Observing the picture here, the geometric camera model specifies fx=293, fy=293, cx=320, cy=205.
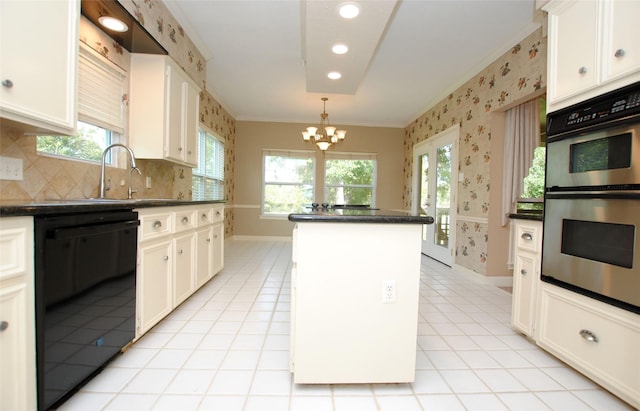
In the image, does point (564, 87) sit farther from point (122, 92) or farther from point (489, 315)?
point (122, 92)

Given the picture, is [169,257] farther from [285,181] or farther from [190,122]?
[285,181]

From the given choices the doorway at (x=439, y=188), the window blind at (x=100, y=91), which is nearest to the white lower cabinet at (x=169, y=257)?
the window blind at (x=100, y=91)

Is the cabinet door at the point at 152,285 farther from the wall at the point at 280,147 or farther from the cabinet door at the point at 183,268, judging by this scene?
the wall at the point at 280,147

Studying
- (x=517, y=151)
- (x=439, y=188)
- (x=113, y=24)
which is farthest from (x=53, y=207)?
(x=439, y=188)

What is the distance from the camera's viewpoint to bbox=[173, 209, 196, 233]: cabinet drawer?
2.26 meters

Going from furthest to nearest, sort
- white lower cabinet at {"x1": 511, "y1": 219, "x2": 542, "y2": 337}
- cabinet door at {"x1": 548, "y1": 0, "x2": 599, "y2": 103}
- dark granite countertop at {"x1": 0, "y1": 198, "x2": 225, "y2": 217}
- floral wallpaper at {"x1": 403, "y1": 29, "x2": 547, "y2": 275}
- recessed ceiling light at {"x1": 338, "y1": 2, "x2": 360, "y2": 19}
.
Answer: floral wallpaper at {"x1": 403, "y1": 29, "x2": 547, "y2": 275} → recessed ceiling light at {"x1": 338, "y1": 2, "x2": 360, "y2": 19} → white lower cabinet at {"x1": 511, "y1": 219, "x2": 542, "y2": 337} → cabinet door at {"x1": 548, "y1": 0, "x2": 599, "y2": 103} → dark granite countertop at {"x1": 0, "y1": 198, "x2": 225, "y2": 217}

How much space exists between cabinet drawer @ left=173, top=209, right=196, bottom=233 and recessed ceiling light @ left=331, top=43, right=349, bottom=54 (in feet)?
6.61

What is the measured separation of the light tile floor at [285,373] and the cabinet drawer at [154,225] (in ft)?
2.26

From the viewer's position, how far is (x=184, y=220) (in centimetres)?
239

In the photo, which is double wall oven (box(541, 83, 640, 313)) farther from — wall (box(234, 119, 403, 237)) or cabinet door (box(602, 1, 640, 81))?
wall (box(234, 119, 403, 237))

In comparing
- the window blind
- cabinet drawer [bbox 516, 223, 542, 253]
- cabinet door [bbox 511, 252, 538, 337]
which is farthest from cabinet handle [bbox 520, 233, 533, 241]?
the window blind

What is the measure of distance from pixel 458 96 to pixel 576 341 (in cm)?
356

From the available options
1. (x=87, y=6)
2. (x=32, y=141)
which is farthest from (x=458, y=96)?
(x=32, y=141)

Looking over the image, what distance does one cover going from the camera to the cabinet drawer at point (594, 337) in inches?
53.3
